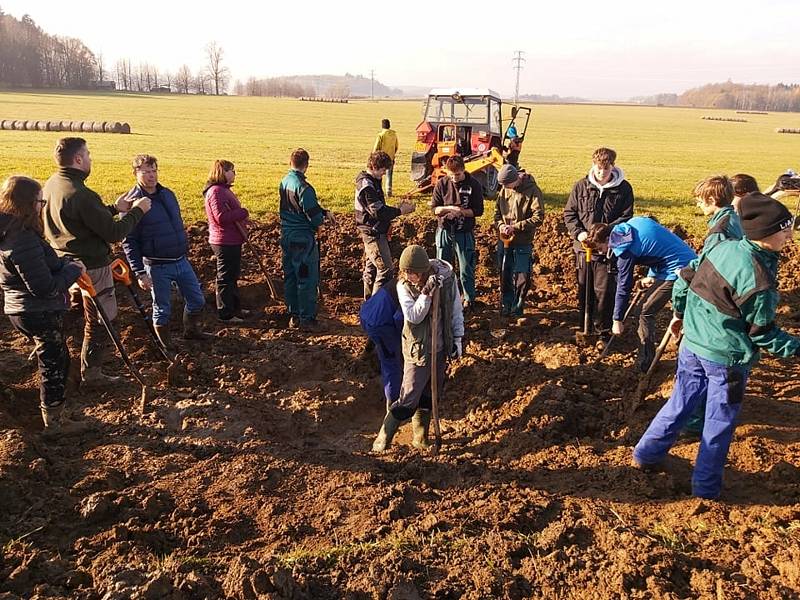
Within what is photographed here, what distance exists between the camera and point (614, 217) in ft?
19.4

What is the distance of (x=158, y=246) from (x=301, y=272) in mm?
1598

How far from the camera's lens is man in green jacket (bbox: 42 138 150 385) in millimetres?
4492

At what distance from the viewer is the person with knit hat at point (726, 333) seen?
321 cm

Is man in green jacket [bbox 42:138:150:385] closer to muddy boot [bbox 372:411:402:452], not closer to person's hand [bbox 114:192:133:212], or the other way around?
person's hand [bbox 114:192:133:212]

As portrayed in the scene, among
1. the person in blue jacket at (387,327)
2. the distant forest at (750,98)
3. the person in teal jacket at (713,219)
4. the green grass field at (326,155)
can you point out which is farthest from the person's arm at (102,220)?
the distant forest at (750,98)

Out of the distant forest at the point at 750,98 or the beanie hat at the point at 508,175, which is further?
the distant forest at the point at 750,98

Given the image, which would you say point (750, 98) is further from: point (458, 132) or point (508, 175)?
point (508, 175)

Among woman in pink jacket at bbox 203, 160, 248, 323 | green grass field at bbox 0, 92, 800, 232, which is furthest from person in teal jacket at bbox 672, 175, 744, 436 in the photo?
green grass field at bbox 0, 92, 800, 232

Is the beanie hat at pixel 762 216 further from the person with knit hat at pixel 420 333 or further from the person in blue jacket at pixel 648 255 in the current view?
the person with knit hat at pixel 420 333

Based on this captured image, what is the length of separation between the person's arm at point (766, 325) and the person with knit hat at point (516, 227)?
3.23m

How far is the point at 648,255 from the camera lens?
202 inches

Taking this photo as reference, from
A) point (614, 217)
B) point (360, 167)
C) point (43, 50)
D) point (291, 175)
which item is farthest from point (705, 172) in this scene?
point (43, 50)

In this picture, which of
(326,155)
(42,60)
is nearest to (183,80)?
(42,60)

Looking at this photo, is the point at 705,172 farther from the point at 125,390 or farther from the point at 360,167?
the point at 125,390
